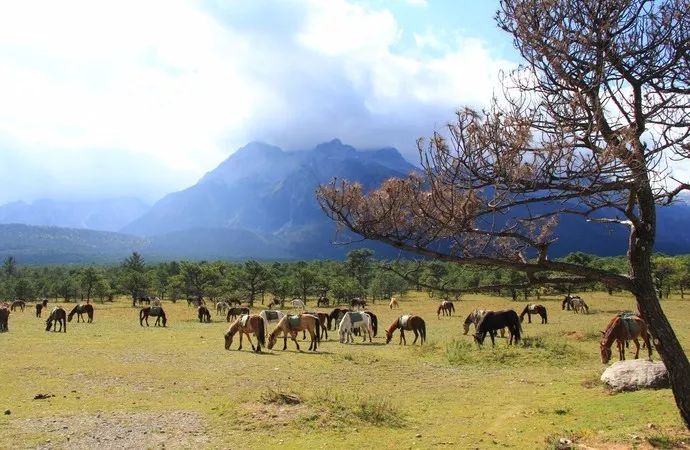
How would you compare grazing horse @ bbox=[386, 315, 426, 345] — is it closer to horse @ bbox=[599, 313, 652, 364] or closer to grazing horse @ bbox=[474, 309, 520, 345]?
grazing horse @ bbox=[474, 309, 520, 345]

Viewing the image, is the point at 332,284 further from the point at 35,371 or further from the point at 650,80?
the point at 650,80

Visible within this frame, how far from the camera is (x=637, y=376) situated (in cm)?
1315

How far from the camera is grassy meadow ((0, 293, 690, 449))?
396 inches

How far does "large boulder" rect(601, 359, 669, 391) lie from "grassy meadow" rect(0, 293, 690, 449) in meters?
0.46

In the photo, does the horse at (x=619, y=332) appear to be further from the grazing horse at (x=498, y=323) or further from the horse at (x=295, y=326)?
the horse at (x=295, y=326)

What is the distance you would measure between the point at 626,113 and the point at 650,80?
877 millimetres

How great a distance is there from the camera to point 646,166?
7023 mm

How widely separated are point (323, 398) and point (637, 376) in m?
7.84

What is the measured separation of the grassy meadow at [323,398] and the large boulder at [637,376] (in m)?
0.46

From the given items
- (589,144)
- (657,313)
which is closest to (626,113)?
(589,144)

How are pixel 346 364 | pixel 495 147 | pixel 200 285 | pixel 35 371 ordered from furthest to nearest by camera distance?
pixel 200 285
pixel 346 364
pixel 35 371
pixel 495 147

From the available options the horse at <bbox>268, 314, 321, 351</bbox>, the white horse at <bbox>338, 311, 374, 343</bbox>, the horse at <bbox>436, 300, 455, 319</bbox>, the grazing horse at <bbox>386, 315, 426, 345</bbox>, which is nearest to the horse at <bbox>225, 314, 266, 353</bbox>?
the horse at <bbox>268, 314, 321, 351</bbox>

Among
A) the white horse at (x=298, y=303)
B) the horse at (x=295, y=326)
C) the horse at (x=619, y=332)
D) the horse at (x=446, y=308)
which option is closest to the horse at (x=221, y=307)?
the white horse at (x=298, y=303)

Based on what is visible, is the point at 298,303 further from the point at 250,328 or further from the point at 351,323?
the point at 250,328
